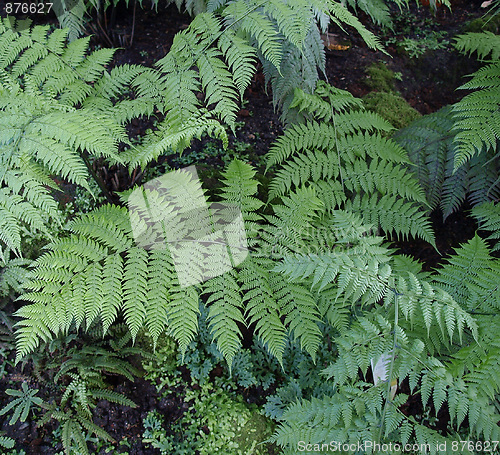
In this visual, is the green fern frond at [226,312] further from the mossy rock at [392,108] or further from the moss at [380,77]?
the moss at [380,77]

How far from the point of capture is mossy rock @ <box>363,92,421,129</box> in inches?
138

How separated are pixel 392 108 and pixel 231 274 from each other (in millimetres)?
2409

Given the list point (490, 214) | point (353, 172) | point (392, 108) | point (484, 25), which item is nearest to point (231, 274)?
point (353, 172)

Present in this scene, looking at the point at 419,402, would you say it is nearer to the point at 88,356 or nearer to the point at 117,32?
the point at 88,356

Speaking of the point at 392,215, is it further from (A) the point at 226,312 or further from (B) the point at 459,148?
(A) the point at 226,312

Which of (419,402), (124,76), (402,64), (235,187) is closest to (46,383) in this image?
(235,187)

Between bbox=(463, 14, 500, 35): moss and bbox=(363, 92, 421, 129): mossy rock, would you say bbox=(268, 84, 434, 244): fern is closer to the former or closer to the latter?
bbox=(363, 92, 421, 129): mossy rock

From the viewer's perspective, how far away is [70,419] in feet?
7.84

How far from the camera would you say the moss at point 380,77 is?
3.86 metres

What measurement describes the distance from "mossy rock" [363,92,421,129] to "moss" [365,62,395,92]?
0.54 feet

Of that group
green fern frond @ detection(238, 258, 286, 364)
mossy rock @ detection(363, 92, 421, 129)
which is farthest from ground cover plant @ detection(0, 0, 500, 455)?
mossy rock @ detection(363, 92, 421, 129)

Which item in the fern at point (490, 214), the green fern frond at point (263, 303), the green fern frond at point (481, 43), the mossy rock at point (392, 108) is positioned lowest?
the green fern frond at point (263, 303)

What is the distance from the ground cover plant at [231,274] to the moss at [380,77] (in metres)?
1.01

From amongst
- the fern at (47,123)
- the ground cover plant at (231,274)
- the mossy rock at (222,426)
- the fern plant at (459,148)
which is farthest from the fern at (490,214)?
the fern at (47,123)
